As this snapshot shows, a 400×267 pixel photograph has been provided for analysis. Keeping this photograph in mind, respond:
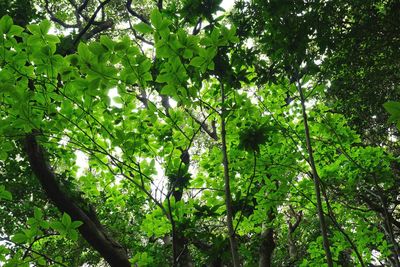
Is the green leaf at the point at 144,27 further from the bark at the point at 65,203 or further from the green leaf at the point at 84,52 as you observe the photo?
the bark at the point at 65,203

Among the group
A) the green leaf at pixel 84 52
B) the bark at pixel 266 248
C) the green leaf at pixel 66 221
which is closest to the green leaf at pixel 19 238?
the green leaf at pixel 66 221

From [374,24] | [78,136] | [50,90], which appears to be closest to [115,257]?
[78,136]

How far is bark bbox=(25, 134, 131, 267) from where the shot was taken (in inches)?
135

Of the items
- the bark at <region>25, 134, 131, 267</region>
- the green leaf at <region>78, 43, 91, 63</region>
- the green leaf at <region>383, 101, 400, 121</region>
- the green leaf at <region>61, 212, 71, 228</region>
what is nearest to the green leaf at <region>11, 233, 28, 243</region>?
the green leaf at <region>61, 212, 71, 228</region>

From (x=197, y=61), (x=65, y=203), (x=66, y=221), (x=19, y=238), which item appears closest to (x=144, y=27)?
(x=197, y=61)

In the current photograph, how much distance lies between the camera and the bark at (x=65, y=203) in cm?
344

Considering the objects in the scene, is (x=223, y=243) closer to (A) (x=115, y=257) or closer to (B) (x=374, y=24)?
(A) (x=115, y=257)

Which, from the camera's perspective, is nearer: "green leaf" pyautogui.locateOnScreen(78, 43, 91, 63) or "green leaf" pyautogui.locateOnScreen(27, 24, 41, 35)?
"green leaf" pyautogui.locateOnScreen(78, 43, 91, 63)

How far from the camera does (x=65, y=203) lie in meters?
3.49

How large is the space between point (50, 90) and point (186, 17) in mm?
1046

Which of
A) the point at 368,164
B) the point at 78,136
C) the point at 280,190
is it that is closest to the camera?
the point at 78,136

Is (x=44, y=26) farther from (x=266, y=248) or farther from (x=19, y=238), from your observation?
(x=266, y=248)

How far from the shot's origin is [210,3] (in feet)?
7.29

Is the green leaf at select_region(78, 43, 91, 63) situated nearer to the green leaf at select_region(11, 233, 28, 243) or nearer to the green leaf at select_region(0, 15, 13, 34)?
the green leaf at select_region(0, 15, 13, 34)
